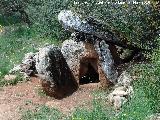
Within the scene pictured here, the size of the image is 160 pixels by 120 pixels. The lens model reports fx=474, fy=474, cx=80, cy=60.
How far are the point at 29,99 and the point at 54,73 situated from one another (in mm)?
1080

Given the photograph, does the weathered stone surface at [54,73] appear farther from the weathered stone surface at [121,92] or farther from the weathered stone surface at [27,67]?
the weathered stone surface at [121,92]

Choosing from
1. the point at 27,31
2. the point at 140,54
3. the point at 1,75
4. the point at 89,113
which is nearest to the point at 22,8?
the point at 27,31

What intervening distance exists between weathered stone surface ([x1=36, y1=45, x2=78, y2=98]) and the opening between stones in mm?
356

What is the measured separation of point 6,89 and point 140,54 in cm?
431

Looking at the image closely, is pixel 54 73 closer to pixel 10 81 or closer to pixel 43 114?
pixel 10 81

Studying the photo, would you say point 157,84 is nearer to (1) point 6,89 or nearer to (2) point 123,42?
(2) point 123,42

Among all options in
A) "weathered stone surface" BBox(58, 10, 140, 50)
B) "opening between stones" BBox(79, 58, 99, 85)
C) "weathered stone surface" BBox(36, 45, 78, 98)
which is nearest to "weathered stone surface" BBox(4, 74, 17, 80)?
"weathered stone surface" BBox(36, 45, 78, 98)

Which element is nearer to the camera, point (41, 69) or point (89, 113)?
point (89, 113)

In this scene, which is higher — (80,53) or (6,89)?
(80,53)

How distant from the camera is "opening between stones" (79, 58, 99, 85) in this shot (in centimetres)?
1442

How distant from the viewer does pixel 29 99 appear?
13430 mm

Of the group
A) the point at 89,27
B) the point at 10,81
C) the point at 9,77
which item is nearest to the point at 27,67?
the point at 9,77

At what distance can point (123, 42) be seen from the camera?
560 inches

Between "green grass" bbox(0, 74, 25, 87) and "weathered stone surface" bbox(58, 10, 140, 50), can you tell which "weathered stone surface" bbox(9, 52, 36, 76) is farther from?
"weathered stone surface" bbox(58, 10, 140, 50)
